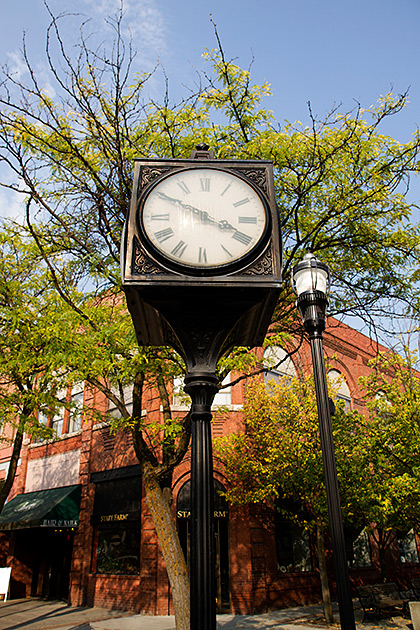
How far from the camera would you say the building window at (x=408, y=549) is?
2191 cm

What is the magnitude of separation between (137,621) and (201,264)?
13.3 meters

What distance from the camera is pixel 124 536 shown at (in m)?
15.6

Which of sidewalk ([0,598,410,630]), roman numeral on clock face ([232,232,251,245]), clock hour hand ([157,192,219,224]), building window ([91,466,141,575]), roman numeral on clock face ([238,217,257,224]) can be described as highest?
clock hour hand ([157,192,219,224])

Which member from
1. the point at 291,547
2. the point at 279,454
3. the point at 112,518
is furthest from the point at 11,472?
the point at 291,547

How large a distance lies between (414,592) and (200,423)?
15.6 m

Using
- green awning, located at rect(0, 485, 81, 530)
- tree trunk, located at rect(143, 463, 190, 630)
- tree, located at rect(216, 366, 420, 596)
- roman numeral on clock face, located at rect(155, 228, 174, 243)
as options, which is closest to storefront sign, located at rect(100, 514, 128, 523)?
green awning, located at rect(0, 485, 81, 530)

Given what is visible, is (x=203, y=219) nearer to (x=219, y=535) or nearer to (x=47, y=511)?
(x=219, y=535)

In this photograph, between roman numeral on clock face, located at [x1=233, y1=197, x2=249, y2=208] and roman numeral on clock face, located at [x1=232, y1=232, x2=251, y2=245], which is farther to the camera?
roman numeral on clock face, located at [x1=233, y1=197, x2=249, y2=208]

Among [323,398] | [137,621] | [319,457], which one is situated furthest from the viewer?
[319,457]

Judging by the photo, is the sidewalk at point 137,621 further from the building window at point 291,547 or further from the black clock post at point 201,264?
the black clock post at point 201,264

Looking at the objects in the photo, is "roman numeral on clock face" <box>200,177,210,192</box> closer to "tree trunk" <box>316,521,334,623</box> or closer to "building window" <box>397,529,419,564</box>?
"tree trunk" <box>316,521,334,623</box>

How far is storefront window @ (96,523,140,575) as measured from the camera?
15045 mm

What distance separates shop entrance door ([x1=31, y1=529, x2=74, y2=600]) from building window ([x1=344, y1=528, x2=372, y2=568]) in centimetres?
1081

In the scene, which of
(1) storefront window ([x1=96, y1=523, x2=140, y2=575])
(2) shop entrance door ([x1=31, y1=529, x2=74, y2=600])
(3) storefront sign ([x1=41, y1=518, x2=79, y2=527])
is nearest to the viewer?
(1) storefront window ([x1=96, y1=523, x2=140, y2=575])
